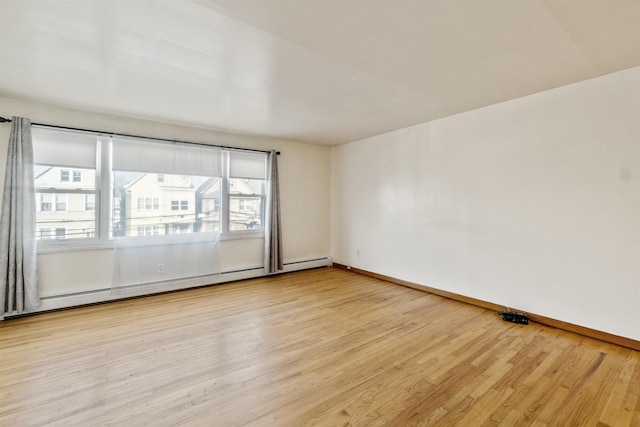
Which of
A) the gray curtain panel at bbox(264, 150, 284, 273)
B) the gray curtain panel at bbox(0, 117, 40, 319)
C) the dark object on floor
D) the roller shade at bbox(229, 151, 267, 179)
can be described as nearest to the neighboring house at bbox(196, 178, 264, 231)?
the roller shade at bbox(229, 151, 267, 179)

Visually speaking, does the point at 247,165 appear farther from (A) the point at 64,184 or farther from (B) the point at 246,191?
(A) the point at 64,184

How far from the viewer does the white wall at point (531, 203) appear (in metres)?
2.63

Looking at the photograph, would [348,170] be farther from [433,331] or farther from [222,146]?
[433,331]

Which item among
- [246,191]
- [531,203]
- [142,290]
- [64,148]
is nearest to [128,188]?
[64,148]

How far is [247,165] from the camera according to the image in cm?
495

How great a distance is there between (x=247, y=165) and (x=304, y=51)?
2974mm

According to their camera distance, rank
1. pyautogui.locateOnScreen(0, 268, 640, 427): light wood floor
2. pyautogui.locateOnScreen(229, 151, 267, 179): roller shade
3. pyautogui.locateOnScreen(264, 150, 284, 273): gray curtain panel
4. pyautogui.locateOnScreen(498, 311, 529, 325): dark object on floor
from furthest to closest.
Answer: pyautogui.locateOnScreen(264, 150, 284, 273): gray curtain panel < pyautogui.locateOnScreen(229, 151, 267, 179): roller shade < pyautogui.locateOnScreen(498, 311, 529, 325): dark object on floor < pyautogui.locateOnScreen(0, 268, 640, 427): light wood floor

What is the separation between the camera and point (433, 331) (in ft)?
9.62

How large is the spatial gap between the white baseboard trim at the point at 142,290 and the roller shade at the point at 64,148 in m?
1.62

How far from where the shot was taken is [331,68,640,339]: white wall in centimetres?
263

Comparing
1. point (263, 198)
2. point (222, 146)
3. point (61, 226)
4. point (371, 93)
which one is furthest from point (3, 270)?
point (371, 93)

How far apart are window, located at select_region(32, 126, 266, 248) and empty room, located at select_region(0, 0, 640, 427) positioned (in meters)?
0.03

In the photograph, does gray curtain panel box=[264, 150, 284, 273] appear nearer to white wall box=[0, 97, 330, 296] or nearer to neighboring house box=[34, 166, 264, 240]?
white wall box=[0, 97, 330, 296]

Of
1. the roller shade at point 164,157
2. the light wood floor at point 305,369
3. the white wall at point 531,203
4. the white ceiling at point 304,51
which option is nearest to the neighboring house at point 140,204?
the roller shade at point 164,157
